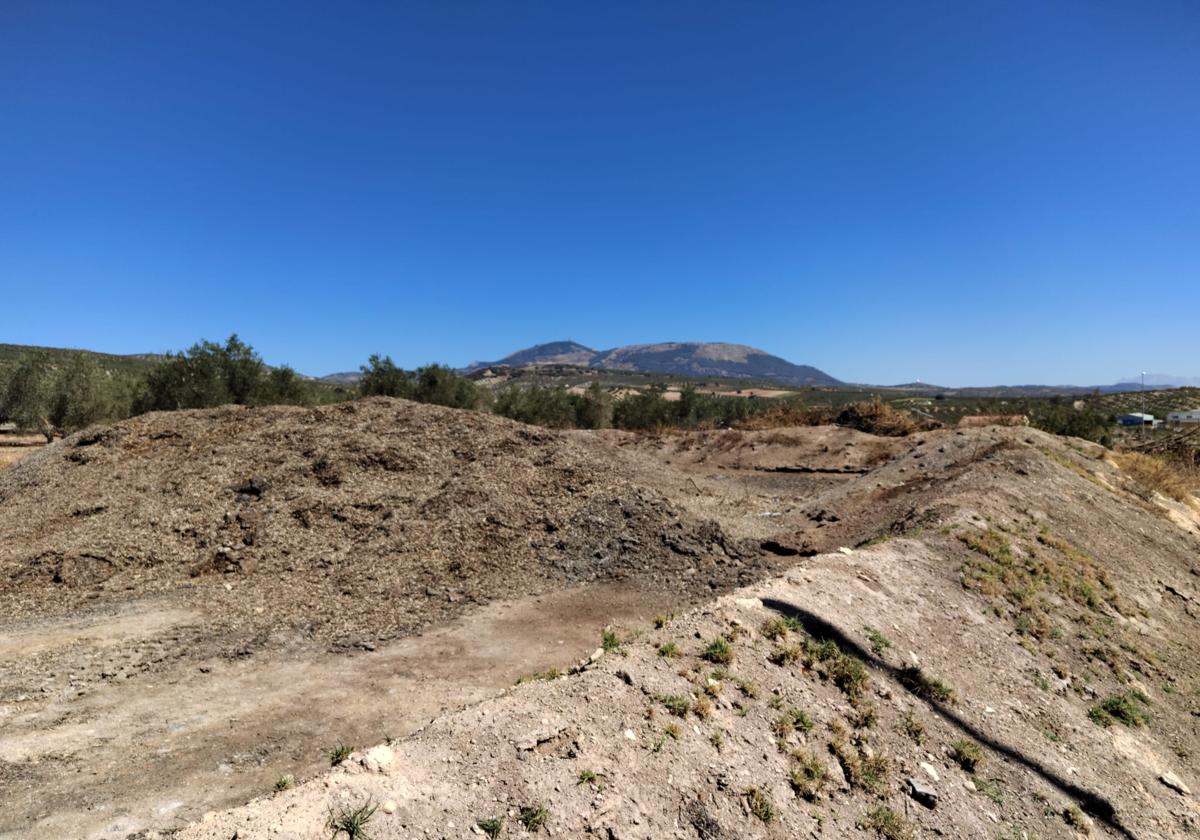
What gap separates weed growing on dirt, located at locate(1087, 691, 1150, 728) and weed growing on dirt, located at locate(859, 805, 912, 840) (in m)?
3.76

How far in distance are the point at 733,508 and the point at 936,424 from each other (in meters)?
18.0

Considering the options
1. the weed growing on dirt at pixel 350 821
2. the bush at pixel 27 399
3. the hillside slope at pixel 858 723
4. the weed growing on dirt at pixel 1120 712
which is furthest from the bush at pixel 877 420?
the bush at pixel 27 399

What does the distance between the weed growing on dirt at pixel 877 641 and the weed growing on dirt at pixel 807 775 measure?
199 centimetres

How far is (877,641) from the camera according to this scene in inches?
237

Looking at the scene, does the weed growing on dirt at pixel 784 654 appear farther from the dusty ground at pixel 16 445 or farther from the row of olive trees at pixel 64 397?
the row of olive trees at pixel 64 397

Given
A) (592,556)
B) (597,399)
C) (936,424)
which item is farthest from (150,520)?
(597,399)

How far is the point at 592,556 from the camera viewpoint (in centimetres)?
1090

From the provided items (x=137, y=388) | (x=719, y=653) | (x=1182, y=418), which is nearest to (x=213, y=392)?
(x=137, y=388)

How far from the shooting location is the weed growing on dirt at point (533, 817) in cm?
325

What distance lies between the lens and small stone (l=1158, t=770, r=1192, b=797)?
17.9ft

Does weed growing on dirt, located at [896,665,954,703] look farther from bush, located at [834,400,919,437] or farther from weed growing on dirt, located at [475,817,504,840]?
bush, located at [834,400,919,437]

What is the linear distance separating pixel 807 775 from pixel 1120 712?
4.88 meters

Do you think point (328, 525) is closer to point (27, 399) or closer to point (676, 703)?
point (676, 703)

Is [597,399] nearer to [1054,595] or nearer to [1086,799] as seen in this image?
[1054,595]
